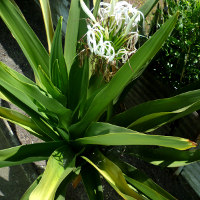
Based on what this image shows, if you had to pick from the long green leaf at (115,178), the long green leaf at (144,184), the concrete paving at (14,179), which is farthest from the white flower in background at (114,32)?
the concrete paving at (14,179)

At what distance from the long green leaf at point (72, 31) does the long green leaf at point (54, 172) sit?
1.64 ft

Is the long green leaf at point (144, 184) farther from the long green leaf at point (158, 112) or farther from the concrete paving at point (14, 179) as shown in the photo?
the concrete paving at point (14, 179)

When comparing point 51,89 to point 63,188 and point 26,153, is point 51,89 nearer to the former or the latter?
point 26,153

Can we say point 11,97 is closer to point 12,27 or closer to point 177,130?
point 12,27

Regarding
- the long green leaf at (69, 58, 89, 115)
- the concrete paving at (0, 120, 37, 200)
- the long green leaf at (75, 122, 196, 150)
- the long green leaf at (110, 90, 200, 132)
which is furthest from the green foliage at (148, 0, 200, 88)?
the concrete paving at (0, 120, 37, 200)

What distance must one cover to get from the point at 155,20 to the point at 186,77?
18.1 inches

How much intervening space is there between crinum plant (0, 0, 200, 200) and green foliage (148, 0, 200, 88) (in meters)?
0.42

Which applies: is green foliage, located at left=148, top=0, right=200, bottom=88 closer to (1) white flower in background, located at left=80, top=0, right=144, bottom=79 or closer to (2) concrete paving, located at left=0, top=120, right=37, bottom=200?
(1) white flower in background, located at left=80, top=0, right=144, bottom=79

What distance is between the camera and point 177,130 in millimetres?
2287

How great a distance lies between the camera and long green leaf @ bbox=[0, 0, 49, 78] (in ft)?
5.35

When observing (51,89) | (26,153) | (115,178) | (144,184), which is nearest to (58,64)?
(51,89)

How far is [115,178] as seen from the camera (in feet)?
4.88

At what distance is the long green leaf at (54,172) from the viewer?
135 centimetres

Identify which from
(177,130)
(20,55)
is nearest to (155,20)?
(177,130)
